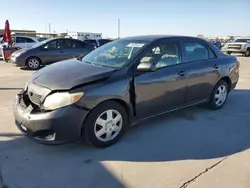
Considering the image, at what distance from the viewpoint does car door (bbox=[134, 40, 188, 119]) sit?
154 inches

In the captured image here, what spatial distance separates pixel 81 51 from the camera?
1223 centimetres

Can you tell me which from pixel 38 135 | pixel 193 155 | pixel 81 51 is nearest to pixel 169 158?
pixel 193 155

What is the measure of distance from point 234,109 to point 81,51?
8300mm

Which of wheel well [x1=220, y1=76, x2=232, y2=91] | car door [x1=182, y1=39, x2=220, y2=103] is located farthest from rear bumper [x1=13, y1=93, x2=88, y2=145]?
wheel well [x1=220, y1=76, x2=232, y2=91]

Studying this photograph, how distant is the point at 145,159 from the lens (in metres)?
3.38

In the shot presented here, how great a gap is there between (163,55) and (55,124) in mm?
2082

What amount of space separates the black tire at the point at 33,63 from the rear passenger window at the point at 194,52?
325 inches

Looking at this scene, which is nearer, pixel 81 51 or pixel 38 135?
pixel 38 135

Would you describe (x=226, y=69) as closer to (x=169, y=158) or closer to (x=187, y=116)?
(x=187, y=116)

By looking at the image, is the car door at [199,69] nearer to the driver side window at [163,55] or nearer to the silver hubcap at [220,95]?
the driver side window at [163,55]

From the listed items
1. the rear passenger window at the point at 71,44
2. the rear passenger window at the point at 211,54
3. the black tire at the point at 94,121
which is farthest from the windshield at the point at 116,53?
the rear passenger window at the point at 71,44

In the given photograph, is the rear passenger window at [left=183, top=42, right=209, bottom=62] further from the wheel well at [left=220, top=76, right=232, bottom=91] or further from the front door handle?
the wheel well at [left=220, top=76, right=232, bottom=91]

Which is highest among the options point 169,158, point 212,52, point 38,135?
point 212,52

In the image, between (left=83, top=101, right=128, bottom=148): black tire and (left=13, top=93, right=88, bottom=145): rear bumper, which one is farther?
(left=83, top=101, right=128, bottom=148): black tire
